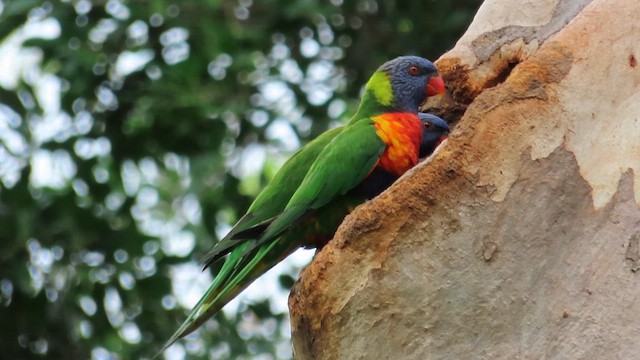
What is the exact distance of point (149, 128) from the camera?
199 inches

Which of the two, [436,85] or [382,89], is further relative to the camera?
[382,89]

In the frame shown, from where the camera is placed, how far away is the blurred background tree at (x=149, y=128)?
15.6 ft

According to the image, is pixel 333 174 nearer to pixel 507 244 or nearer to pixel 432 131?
pixel 432 131

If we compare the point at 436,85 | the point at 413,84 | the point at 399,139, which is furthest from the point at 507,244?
the point at 413,84

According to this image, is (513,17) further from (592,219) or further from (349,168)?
(592,219)

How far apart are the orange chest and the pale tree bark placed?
0.65m

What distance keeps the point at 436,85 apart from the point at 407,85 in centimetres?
18

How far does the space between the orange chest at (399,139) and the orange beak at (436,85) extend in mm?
96

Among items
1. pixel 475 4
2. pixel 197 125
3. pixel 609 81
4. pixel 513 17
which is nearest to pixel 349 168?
pixel 513 17

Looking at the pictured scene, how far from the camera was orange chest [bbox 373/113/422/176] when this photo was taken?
9.32 feet

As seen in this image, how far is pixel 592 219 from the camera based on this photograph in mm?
2098

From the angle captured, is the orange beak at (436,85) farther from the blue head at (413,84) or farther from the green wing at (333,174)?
the green wing at (333,174)

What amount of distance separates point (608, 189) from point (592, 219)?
0.24 feet

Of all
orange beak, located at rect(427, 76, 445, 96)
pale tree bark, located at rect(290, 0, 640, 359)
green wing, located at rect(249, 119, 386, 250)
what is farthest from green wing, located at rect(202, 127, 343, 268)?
pale tree bark, located at rect(290, 0, 640, 359)
